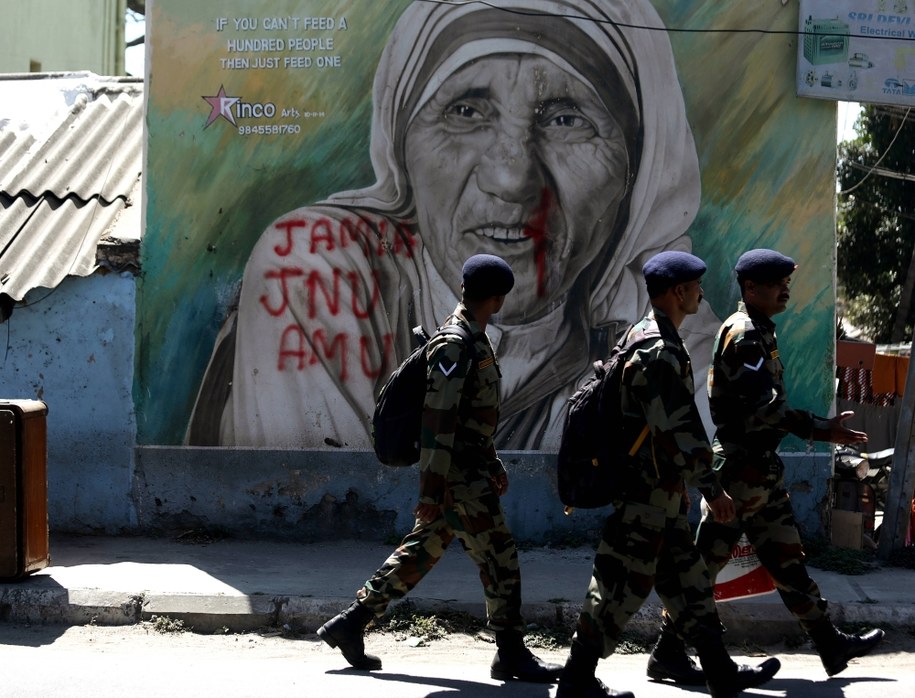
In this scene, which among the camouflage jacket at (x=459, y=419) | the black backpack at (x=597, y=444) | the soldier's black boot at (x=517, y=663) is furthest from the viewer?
the soldier's black boot at (x=517, y=663)

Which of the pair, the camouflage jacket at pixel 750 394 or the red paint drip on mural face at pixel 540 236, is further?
the red paint drip on mural face at pixel 540 236

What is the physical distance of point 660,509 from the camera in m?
4.42

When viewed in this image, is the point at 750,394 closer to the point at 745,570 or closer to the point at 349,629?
the point at 745,570

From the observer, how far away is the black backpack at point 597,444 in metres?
4.41

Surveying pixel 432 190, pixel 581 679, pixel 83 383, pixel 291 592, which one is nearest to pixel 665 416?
pixel 581 679

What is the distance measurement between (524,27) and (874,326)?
Answer: 13448mm

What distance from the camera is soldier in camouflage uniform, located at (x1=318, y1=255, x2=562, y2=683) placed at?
4.72 meters

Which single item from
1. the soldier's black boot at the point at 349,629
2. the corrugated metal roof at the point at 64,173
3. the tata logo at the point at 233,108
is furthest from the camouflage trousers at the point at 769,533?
the corrugated metal roof at the point at 64,173

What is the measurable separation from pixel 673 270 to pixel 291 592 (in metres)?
3.08

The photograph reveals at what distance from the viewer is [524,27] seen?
7477mm

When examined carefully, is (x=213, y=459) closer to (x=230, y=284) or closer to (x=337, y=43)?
(x=230, y=284)

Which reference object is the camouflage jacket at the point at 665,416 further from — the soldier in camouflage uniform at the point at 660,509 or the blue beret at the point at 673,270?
the blue beret at the point at 673,270

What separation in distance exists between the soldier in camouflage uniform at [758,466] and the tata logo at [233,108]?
399 cm

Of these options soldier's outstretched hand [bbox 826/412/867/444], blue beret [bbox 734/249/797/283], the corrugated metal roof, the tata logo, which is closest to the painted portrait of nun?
the tata logo
